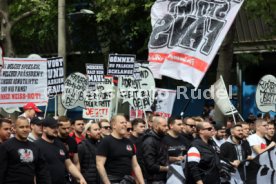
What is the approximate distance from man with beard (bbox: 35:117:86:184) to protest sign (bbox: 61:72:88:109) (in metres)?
8.36

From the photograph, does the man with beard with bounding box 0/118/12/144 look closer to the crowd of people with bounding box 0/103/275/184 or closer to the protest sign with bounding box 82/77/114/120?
the crowd of people with bounding box 0/103/275/184

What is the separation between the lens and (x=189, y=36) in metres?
14.5

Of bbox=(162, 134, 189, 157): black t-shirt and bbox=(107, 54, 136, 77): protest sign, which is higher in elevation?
bbox=(107, 54, 136, 77): protest sign

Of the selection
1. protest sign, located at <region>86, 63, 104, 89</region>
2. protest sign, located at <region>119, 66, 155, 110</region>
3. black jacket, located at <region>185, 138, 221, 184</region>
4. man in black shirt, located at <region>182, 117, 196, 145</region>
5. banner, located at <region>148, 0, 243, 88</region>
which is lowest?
black jacket, located at <region>185, 138, 221, 184</region>

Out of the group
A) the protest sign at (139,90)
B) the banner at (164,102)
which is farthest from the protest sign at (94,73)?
A: the banner at (164,102)

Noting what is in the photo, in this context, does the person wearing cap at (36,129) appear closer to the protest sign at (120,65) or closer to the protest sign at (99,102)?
the protest sign at (120,65)

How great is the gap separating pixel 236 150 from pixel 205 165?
7.08ft

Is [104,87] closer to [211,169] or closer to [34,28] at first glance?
[211,169]

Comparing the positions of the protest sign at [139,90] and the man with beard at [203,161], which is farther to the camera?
the protest sign at [139,90]

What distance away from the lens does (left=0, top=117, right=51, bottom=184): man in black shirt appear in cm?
1090

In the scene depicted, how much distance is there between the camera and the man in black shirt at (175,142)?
14.5m

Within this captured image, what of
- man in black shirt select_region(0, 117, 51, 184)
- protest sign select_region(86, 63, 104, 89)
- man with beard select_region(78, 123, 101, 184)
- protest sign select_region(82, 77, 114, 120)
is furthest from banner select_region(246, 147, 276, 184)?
protest sign select_region(86, 63, 104, 89)

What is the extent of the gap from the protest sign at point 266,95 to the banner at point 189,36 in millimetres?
8054

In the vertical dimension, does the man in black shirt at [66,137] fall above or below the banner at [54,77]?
below
